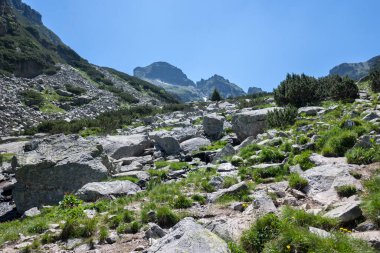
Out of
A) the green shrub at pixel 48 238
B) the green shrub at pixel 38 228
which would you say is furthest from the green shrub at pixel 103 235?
the green shrub at pixel 38 228

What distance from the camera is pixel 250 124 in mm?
20047

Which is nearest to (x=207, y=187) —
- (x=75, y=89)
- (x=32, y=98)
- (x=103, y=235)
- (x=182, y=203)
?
(x=182, y=203)

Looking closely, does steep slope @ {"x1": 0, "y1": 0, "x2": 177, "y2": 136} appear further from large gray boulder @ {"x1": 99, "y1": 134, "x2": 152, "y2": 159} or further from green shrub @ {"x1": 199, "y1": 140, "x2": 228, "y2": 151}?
green shrub @ {"x1": 199, "y1": 140, "x2": 228, "y2": 151}

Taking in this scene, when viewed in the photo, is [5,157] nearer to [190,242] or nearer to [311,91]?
[190,242]

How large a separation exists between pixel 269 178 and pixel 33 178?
9.86m

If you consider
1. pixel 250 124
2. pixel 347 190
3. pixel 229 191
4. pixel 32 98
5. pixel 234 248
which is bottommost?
pixel 234 248

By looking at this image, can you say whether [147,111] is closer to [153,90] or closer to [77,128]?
[77,128]

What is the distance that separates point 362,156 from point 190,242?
7030mm

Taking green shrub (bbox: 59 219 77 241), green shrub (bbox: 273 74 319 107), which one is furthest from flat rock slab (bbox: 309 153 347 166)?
green shrub (bbox: 273 74 319 107)

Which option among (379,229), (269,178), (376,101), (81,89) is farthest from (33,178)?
(81,89)

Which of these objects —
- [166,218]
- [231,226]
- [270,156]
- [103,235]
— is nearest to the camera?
[231,226]

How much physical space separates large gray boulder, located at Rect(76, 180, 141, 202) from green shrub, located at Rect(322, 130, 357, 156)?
6.95m

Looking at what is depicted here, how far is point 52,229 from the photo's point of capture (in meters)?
8.54

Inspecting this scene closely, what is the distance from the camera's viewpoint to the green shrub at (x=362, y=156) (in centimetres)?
988
